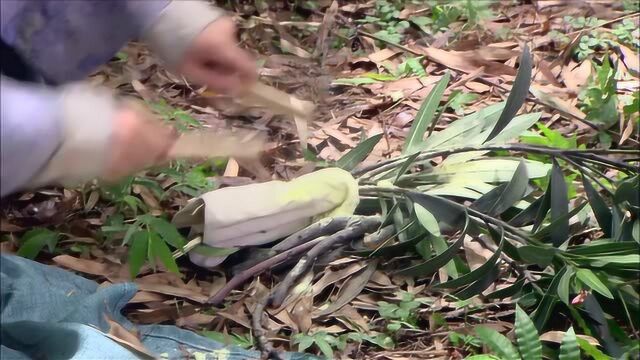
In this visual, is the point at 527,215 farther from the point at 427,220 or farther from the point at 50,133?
the point at 50,133

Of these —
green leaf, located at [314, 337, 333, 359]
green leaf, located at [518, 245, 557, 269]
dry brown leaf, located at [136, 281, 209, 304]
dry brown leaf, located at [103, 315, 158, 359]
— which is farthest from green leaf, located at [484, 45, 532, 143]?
dry brown leaf, located at [103, 315, 158, 359]

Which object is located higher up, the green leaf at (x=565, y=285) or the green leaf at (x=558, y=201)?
the green leaf at (x=558, y=201)

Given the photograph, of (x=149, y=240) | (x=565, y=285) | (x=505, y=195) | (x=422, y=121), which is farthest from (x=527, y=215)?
(x=149, y=240)

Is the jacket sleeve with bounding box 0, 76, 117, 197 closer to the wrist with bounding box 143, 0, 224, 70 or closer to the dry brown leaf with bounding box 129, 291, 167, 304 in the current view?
the wrist with bounding box 143, 0, 224, 70

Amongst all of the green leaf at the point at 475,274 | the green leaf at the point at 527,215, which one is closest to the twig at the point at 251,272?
the green leaf at the point at 475,274

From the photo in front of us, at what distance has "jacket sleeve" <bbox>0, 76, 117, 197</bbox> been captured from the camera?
0.73m

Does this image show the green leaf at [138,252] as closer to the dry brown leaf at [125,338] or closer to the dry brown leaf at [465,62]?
the dry brown leaf at [125,338]

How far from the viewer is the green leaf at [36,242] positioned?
4.01 ft

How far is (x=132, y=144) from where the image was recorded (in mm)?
767

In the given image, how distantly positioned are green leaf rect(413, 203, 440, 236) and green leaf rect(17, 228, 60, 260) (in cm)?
59

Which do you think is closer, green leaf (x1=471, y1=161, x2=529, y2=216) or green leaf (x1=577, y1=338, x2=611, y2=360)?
green leaf (x1=577, y1=338, x2=611, y2=360)

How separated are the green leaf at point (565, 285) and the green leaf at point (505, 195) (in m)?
0.15

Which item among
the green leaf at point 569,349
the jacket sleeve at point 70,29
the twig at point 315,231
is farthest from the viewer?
the twig at point 315,231

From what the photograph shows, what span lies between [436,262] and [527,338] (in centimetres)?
17
